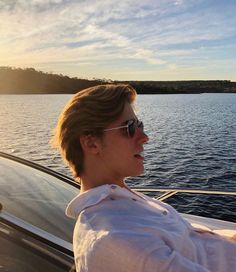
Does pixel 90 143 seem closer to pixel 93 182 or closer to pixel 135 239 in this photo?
pixel 93 182

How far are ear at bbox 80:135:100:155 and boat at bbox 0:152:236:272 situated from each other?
0.48m

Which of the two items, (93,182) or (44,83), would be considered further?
(44,83)

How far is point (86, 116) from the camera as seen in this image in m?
1.73

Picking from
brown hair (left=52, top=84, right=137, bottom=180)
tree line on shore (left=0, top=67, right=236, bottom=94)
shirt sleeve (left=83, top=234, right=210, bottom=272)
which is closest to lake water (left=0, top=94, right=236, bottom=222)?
brown hair (left=52, top=84, right=137, bottom=180)

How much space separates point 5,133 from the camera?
108ft

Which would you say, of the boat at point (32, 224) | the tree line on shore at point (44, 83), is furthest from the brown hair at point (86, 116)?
the tree line on shore at point (44, 83)

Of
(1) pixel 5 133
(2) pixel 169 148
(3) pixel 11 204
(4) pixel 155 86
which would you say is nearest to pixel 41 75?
(4) pixel 155 86

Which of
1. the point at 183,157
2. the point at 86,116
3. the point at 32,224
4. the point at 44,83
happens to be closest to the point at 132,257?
the point at 86,116

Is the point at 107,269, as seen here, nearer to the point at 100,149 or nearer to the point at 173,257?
the point at 173,257

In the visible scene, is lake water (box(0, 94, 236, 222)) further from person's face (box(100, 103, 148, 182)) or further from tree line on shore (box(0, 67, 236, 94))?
tree line on shore (box(0, 67, 236, 94))

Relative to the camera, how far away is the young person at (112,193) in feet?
5.16

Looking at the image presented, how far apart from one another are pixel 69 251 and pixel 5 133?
31948mm

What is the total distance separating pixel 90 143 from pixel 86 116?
0.11m

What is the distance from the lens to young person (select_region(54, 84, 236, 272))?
5.16ft
